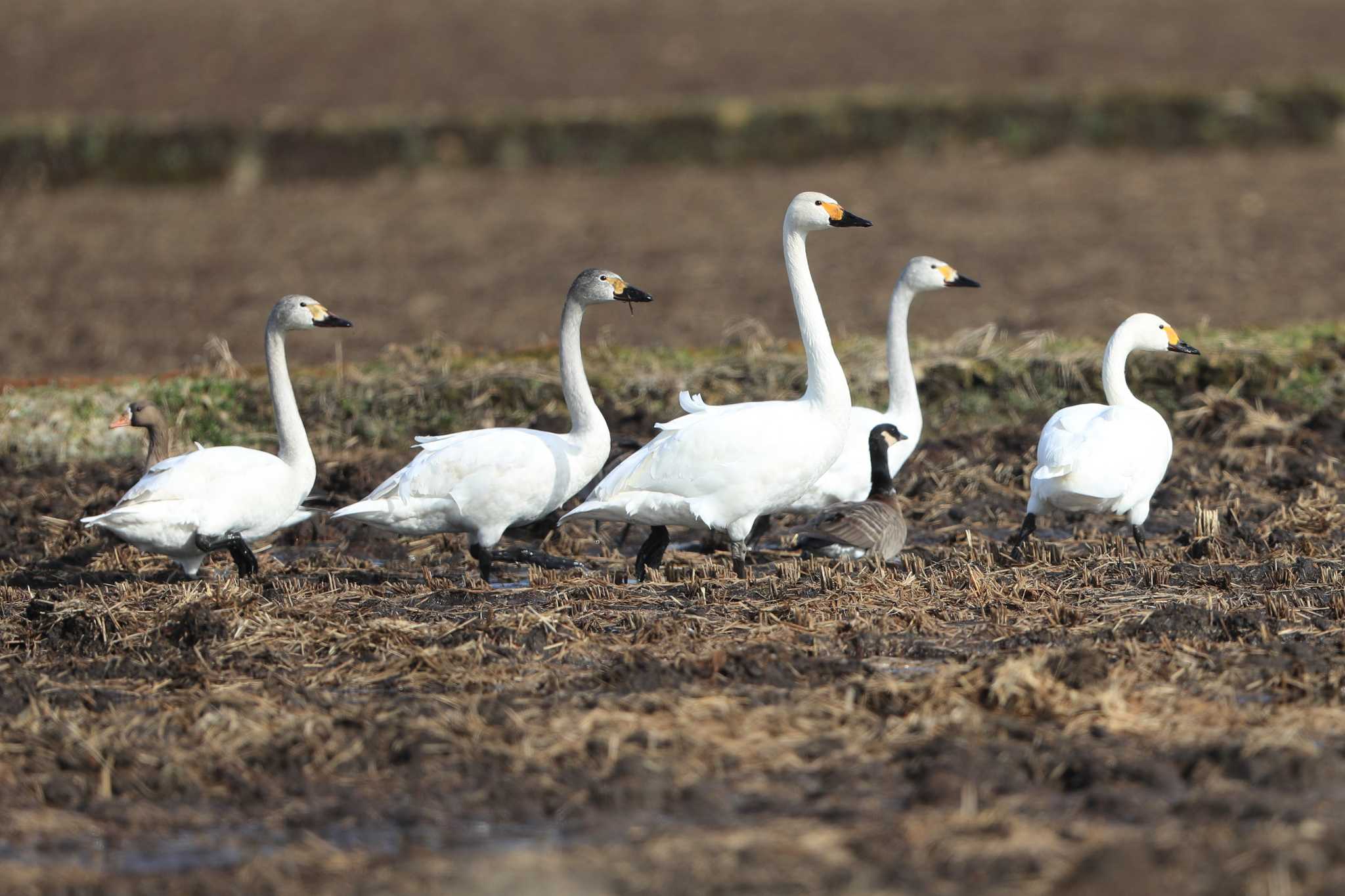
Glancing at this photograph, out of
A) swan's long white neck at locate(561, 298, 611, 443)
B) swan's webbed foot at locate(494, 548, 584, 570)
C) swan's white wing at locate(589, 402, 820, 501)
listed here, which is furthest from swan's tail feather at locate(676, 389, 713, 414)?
swan's webbed foot at locate(494, 548, 584, 570)

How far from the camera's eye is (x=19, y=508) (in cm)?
959

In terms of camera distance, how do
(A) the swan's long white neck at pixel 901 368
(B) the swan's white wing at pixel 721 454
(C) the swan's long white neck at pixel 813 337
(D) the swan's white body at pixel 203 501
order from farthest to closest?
1. (A) the swan's long white neck at pixel 901 368
2. (C) the swan's long white neck at pixel 813 337
3. (B) the swan's white wing at pixel 721 454
4. (D) the swan's white body at pixel 203 501

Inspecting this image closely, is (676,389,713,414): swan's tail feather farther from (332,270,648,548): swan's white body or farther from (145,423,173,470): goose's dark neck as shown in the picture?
(145,423,173,470): goose's dark neck

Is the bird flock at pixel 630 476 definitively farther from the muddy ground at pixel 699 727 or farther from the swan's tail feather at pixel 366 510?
the muddy ground at pixel 699 727

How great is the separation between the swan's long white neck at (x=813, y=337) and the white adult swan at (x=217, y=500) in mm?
2322

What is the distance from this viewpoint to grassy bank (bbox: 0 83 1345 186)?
25.3m

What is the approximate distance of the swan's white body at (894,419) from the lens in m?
9.07

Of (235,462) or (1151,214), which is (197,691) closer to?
(235,462)

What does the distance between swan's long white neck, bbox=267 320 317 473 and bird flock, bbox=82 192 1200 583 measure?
0.03ft

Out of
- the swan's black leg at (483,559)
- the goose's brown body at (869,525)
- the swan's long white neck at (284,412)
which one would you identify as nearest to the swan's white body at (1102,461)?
the goose's brown body at (869,525)

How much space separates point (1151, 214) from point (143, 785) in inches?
704

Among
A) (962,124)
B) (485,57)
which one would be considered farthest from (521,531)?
(485,57)

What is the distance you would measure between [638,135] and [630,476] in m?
18.2

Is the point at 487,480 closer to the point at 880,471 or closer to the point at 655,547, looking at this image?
the point at 655,547
